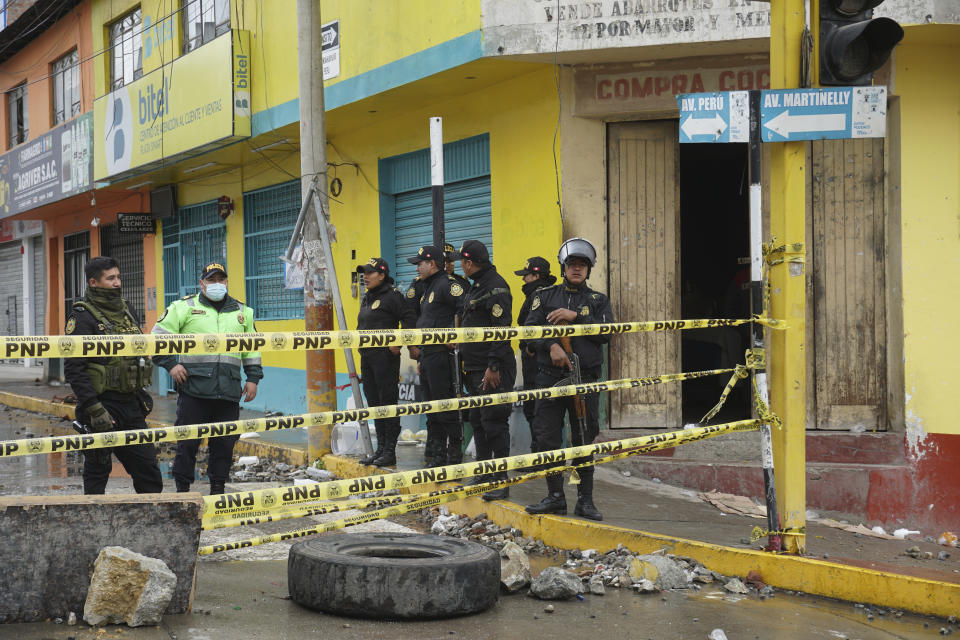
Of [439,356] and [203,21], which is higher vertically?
[203,21]

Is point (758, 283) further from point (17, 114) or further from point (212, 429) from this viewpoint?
point (17, 114)

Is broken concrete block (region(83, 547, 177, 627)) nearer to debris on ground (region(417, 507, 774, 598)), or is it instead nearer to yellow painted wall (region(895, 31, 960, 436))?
debris on ground (region(417, 507, 774, 598))

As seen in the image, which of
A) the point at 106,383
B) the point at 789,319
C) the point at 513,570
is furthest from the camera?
the point at 106,383

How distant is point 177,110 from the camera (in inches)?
540

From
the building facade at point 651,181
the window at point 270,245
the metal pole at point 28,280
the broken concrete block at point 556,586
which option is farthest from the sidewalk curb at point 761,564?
the metal pole at point 28,280

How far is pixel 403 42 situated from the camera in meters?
9.98

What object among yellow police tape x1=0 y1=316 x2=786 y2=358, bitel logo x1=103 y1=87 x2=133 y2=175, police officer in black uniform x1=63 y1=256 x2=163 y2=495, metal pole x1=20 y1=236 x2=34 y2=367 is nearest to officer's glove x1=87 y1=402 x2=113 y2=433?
police officer in black uniform x1=63 y1=256 x2=163 y2=495

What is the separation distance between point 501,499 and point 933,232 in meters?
4.54

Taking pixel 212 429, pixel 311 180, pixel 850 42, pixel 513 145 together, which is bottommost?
pixel 212 429

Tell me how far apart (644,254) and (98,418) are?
5.16 metres

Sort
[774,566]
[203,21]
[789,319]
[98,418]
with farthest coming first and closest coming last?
[203,21] → [98,418] → [789,319] → [774,566]

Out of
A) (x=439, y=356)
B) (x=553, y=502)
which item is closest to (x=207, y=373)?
(x=439, y=356)

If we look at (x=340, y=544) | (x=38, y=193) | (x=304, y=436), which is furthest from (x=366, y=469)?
(x=38, y=193)

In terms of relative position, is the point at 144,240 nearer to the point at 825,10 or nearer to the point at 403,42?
the point at 403,42
